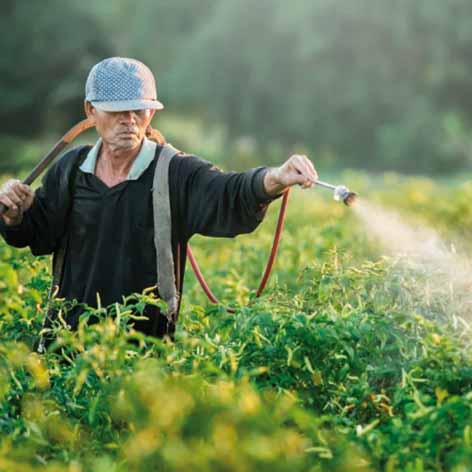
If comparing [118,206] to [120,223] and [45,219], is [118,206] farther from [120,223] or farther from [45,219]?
[45,219]

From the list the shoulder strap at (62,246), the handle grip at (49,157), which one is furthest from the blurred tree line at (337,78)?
the shoulder strap at (62,246)

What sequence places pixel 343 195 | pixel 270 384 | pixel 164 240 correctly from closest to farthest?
pixel 270 384
pixel 343 195
pixel 164 240

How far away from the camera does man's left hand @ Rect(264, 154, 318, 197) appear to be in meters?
4.06

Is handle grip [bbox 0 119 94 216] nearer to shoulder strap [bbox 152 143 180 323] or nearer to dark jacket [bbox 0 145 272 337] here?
dark jacket [bbox 0 145 272 337]

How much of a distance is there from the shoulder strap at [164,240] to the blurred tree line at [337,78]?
125ft

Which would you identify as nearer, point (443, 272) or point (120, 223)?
point (443, 272)

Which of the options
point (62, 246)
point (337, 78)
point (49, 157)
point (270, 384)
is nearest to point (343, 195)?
point (270, 384)

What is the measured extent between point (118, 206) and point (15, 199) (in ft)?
1.47

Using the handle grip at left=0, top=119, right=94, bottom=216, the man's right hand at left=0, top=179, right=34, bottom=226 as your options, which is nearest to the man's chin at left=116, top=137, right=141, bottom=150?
the handle grip at left=0, top=119, right=94, bottom=216

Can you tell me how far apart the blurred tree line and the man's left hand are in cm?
3852

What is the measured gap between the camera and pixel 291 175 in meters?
4.12

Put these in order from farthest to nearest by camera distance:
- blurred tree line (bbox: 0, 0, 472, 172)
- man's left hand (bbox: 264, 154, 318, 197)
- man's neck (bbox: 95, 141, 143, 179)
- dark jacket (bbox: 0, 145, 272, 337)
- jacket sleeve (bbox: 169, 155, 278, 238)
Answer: blurred tree line (bbox: 0, 0, 472, 172) < man's neck (bbox: 95, 141, 143, 179) < dark jacket (bbox: 0, 145, 272, 337) < jacket sleeve (bbox: 169, 155, 278, 238) < man's left hand (bbox: 264, 154, 318, 197)

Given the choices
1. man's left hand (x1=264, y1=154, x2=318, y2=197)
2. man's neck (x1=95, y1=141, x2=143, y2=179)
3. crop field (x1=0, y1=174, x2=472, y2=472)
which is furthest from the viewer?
man's neck (x1=95, y1=141, x2=143, y2=179)

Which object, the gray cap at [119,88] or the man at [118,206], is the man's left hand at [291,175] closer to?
the man at [118,206]
